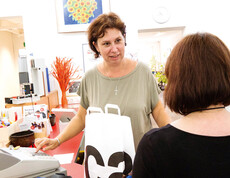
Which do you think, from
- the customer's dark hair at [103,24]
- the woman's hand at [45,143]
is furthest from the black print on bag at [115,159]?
the customer's dark hair at [103,24]

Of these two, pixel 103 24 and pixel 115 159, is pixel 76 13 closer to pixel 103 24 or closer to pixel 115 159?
pixel 103 24

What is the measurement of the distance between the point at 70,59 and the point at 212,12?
9.36 feet

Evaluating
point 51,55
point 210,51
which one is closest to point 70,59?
point 51,55

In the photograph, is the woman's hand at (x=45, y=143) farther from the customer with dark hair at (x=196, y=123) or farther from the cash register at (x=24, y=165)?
the customer with dark hair at (x=196, y=123)

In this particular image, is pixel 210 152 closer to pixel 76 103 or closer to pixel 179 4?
pixel 76 103

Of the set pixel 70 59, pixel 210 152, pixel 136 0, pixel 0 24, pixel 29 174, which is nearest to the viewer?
pixel 210 152

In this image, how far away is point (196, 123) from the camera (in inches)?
29.9

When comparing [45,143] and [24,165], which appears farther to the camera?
[45,143]

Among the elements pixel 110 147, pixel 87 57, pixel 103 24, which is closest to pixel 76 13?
pixel 87 57

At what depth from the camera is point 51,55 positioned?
3.93 m

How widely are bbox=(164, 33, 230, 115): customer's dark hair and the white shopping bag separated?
0.44 m

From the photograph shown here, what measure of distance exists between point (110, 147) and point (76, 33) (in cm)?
309

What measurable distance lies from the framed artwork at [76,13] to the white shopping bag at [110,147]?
2.95 metres

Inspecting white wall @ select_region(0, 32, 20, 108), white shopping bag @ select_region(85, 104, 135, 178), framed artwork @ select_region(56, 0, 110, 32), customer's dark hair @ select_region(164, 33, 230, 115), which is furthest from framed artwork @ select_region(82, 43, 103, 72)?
white wall @ select_region(0, 32, 20, 108)
